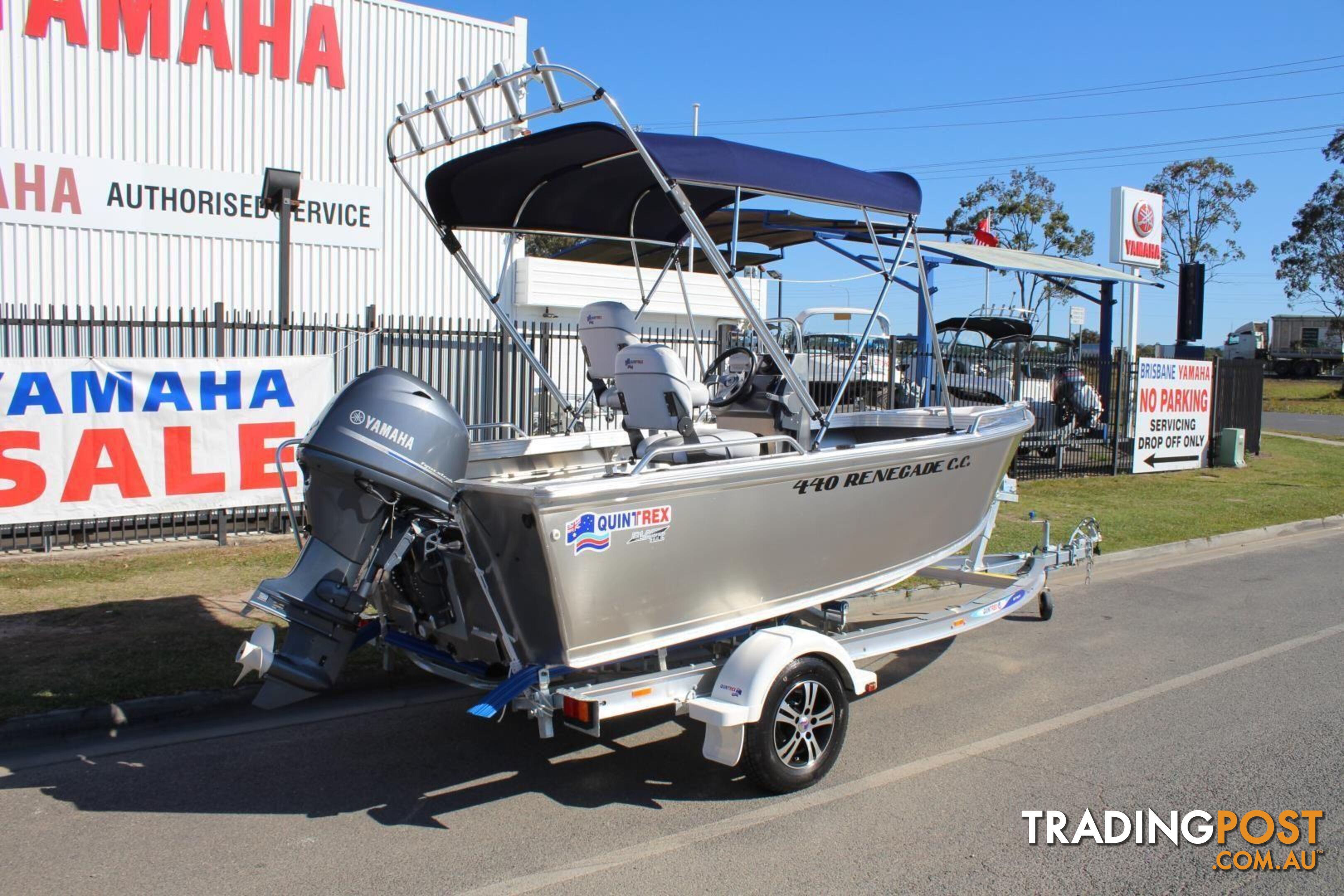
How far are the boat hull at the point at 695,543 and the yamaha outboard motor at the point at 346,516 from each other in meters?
0.37

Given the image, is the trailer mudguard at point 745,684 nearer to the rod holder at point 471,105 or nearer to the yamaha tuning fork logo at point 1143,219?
the rod holder at point 471,105

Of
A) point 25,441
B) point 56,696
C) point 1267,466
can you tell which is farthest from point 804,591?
point 1267,466

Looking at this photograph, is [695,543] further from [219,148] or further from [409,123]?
[219,148]

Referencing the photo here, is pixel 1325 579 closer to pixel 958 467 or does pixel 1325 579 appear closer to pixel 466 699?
pixel 958 467

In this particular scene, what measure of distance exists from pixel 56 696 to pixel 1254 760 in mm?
6153

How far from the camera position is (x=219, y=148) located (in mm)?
16062

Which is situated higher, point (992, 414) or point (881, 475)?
point (992, 414)

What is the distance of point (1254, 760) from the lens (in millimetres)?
5176

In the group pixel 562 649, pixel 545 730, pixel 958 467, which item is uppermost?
pixel 958 467

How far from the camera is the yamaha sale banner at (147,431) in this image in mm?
8688

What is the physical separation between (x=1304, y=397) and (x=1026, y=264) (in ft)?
112

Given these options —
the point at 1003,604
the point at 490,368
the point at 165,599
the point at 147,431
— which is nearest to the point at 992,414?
the point at 1003,604

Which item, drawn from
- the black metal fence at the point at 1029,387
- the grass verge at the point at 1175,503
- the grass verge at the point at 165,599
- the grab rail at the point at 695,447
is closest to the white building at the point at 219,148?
the black metal fence at the point at 1029,387

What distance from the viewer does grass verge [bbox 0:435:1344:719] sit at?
5906 mm
